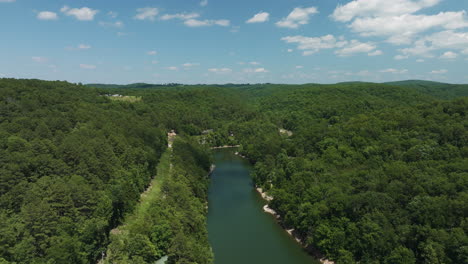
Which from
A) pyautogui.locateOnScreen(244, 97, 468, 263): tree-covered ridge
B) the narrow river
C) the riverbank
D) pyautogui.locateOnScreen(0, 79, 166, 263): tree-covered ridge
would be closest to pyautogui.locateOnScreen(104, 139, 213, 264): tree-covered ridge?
pyautogui.locateOnScreen(0, 79, 166, 263): tree-covered ridge

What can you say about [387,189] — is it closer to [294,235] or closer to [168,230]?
[294,235]

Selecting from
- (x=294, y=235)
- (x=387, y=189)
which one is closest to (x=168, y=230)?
(x=294, y=235)

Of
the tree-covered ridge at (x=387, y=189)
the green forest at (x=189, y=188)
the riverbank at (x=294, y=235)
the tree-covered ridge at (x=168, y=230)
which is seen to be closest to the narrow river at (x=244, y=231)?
the riverbank at (x=294, y=235)

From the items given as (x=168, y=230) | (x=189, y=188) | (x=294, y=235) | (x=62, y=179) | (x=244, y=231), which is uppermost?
(x=62, y=179)

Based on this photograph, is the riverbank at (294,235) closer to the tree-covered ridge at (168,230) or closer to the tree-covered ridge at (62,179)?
the tree-covered ridge at (168,230)

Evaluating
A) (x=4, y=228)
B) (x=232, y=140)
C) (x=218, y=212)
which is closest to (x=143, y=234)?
(x=4, y=228)

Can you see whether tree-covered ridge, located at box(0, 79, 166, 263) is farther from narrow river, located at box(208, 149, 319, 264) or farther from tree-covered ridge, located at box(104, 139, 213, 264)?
narrow river, located at box(208, 149, 319, 264)
